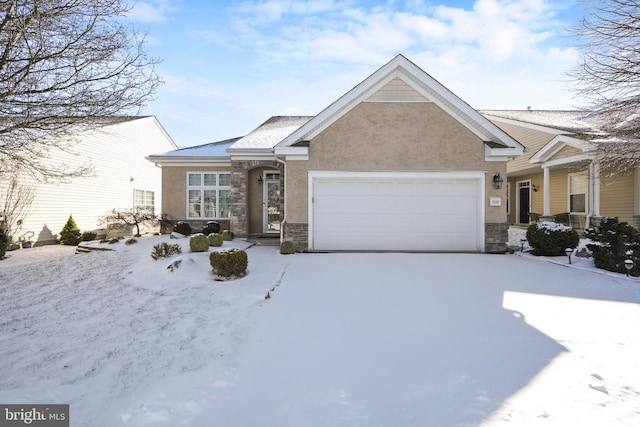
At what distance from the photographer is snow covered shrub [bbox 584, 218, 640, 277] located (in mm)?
7699

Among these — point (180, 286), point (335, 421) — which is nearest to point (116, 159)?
point (180, 286)

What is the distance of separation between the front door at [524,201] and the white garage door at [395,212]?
11.6 metres

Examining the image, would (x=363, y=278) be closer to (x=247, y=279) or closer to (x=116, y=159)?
(x=247, y=279)

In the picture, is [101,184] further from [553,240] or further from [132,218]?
[553,240]

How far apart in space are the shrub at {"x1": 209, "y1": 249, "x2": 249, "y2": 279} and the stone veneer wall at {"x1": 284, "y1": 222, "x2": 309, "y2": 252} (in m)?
3.47

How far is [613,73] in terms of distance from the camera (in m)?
8.66

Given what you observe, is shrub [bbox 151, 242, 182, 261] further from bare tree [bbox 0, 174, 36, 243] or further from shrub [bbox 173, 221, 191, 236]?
bare tree [bbox 0, 174, 36, 243]

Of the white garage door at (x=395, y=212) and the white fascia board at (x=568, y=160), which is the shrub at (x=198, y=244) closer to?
the white garage door at (x=395, y=212)

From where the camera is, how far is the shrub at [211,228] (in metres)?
13.2

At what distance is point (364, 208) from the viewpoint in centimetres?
1073

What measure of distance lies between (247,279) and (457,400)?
501cm

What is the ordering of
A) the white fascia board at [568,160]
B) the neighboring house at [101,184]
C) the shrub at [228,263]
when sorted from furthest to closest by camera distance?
the neighboring house at [101,184] → the white fascia board at [568,160] → the shrub at [228,263]

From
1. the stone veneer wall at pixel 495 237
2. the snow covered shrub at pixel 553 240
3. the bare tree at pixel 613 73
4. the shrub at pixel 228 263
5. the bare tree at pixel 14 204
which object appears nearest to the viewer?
→ the shrub at pixel 228 263

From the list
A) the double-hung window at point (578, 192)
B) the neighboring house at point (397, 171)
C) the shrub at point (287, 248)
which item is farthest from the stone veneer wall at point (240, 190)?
the double-hung window at point (578, 192)
